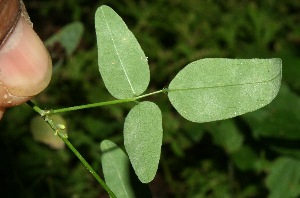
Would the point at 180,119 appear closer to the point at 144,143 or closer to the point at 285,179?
the point at 285,179

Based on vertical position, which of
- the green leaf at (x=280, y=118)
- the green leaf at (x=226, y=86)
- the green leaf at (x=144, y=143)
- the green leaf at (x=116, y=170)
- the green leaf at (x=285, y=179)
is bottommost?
the green leaf at (x=285, y=179)

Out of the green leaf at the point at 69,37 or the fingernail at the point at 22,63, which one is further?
the green leaf at the point at 69,37

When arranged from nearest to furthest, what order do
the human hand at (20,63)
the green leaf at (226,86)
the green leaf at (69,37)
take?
the green leaf at (226,86) → the human hand at (20,63) → the green leaf at (69,37)

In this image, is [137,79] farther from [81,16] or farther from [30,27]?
[81,16]

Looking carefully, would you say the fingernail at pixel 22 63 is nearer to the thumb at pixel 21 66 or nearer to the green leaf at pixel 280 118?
the thumb at pixel 21 66

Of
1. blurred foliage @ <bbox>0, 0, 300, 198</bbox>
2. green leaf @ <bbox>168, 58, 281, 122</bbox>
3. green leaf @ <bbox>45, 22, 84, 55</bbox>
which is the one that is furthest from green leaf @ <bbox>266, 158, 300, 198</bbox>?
green leaf @ <bbox>168, 58, 281, 122</bbox>

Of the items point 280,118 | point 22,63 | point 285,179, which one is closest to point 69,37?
point 22,63

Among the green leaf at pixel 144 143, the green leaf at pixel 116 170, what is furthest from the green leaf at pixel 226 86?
the green leaf at pixel 116 170
